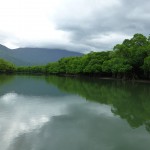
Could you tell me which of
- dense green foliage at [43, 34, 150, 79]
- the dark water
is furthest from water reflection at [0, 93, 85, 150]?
dense green foliage at [43, 34, 150, 79]

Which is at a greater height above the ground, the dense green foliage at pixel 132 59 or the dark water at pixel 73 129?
the dense green foliage at pixel 132 59

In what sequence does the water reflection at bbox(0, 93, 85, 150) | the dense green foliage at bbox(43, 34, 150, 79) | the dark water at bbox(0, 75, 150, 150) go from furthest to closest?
the dense green foliage at bbox(43, 34, 150, 79) → the water reflection at bbox(0, 93, 85, 150) → the dark water at bbox(0, 75, 150, 150)

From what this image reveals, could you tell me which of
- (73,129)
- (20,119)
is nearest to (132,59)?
(20,119)

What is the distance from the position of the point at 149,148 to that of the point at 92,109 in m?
10.4

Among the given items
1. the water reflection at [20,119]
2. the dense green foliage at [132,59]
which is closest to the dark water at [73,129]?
the water reflection at [20,119]

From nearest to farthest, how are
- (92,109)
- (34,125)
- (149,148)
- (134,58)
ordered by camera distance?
(149,148) < (34,125) < (92,109) < (134,58)

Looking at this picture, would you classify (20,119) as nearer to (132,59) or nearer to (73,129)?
(73,129)

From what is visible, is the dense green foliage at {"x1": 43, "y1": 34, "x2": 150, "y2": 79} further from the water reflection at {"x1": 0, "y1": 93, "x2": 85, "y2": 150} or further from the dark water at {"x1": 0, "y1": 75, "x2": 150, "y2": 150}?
the water reflection at {"x1": 0, "y1": 93, "x2": 85, "y2": 150}

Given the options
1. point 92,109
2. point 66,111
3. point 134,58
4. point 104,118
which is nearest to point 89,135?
point 104,118

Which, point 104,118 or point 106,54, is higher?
point 106,54

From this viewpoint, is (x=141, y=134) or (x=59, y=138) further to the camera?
(x=141, y=134)

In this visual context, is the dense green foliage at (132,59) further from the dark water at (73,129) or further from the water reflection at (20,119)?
the water reflection at (20,119)

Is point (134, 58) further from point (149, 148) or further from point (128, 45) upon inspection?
point (149, 148)

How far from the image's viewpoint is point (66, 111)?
1991cm
